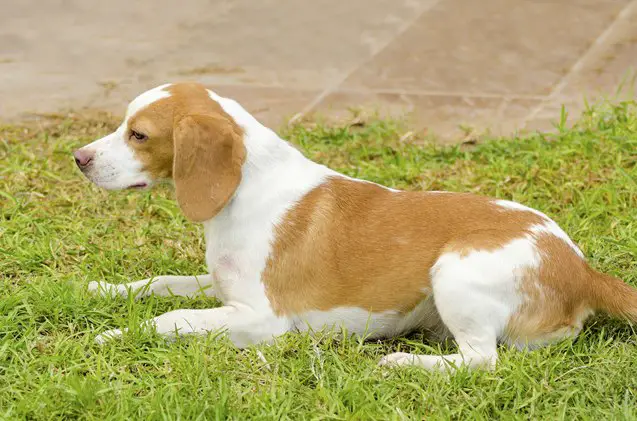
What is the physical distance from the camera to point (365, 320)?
4414 mm

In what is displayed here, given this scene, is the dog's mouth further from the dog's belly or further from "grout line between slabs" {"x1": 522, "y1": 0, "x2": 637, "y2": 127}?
"grout line between slabs" {"x1": 522, "y1": 0, "x2": 637, "y2": 127}

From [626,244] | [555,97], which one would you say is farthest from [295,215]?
[555,97]

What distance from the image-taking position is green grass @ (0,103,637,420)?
3977 millimetres

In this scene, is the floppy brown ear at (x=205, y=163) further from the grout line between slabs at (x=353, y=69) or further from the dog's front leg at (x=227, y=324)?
the grout line between slabs at (x=353, y=69)

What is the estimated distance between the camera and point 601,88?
25.1ft

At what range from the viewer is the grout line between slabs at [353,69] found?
7.54 m

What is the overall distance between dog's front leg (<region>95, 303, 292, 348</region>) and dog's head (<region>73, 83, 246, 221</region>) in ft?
1.44

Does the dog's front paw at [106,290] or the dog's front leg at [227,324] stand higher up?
the dog's front leg at [227,324]

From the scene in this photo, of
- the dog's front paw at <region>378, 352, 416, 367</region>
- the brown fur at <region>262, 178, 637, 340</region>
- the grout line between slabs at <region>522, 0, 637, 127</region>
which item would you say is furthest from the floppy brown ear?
the grout line between slabs at <region>522, 0, 637, 127</region>

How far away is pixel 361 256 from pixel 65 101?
410cm

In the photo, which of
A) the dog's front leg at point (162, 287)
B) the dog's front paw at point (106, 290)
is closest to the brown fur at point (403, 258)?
the dog's front leg at point (162, 287)

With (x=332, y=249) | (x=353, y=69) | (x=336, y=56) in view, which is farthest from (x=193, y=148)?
(x=336, y=56)

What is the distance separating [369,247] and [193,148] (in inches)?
35.2

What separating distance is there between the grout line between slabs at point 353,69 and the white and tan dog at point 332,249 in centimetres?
287
